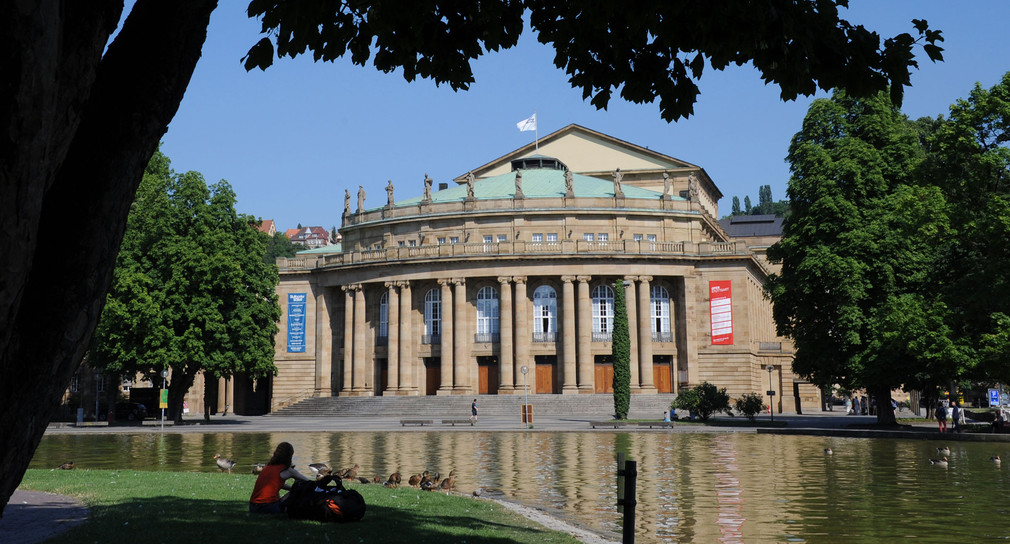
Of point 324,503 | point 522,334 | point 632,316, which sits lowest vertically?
point 324,503

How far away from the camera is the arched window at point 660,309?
75875 mm

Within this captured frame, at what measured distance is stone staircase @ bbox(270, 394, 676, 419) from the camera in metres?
66.4

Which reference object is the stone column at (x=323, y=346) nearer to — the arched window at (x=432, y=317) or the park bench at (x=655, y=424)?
the arched window at (x=432, y=317)

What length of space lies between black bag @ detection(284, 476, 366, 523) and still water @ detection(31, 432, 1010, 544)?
3.73 metres

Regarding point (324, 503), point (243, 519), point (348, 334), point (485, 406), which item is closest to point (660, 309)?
point (485, 406)

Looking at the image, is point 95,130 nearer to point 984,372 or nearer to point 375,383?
point 984,372

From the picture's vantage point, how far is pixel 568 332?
241 ft

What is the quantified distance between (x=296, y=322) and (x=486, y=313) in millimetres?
18197

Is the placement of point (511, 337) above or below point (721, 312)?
below

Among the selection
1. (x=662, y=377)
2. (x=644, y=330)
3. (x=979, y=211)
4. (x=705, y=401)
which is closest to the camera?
(x=979, y=211)

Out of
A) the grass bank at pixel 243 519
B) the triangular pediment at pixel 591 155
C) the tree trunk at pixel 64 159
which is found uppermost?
the triangular pediment at pixel 591 155

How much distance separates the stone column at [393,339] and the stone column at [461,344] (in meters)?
4.76

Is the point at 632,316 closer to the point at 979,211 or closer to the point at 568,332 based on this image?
the point at 568,332

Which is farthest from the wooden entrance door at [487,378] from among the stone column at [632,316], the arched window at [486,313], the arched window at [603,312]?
the stone column at [632,316]
